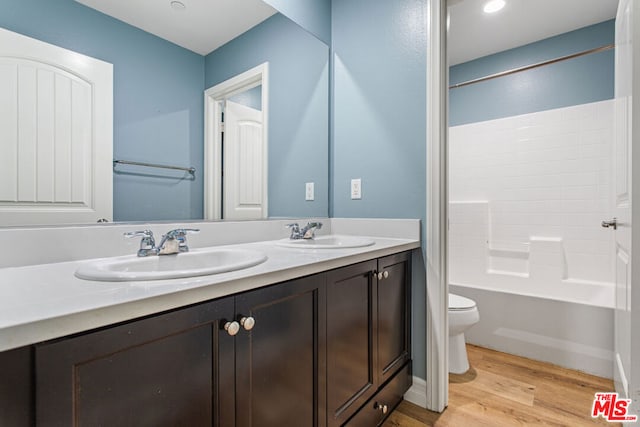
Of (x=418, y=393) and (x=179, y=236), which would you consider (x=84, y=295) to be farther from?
(x=418, y=393)

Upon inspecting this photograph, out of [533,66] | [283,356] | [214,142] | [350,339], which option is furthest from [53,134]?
[533,66]

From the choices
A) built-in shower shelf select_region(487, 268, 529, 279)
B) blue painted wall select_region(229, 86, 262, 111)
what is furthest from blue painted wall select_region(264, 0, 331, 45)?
built-in shower shelf select_region(487, 268, 529, 279)

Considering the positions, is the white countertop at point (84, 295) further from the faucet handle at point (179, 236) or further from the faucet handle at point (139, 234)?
the faucet handle at point (179, 236)

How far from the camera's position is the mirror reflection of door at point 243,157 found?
1397mm

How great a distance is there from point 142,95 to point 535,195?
9.57 feet

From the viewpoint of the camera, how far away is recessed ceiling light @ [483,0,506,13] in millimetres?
2178

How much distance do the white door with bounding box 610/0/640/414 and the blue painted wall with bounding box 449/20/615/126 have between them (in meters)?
1.02

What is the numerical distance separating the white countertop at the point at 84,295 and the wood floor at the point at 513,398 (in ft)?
3.71

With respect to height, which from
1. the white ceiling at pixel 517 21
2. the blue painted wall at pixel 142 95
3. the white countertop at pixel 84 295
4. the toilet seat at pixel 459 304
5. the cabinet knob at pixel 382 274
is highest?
the white ceiling at pixel 517 21

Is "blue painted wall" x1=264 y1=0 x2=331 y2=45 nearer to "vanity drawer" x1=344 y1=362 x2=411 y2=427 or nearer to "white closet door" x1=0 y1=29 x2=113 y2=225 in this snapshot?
"white closet door" x1=0 y1=29 x2=113 y2=225

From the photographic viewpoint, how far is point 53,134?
36.5 inches

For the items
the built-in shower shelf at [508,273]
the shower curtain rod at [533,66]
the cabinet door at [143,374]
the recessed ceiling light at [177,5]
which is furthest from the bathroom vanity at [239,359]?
the shower curtain rod at [533,66]

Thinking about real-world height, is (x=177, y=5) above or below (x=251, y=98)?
above

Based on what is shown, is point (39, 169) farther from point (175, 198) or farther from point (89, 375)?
point (89, 375)
